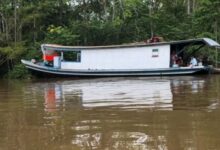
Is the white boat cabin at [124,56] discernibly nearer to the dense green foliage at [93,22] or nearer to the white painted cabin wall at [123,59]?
the white painted cabin wall at [123,59]

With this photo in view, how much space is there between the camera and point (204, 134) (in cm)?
650

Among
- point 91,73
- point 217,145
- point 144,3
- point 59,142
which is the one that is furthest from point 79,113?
point 144,3

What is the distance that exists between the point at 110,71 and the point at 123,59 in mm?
1129

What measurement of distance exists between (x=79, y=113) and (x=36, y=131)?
7.33 feet

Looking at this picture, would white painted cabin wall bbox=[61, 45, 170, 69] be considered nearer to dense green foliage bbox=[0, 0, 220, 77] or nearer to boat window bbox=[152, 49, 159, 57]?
boat window bbox=[152, 49, 159, 57]

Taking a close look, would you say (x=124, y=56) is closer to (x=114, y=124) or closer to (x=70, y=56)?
(x=70, y=56)

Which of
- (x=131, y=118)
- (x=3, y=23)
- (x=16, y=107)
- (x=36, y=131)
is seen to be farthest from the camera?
(x=3, y=23)

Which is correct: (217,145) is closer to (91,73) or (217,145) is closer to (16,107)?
(16,107)

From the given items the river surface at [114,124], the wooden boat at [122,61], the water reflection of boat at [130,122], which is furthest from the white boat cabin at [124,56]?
the river surface at [114,124]

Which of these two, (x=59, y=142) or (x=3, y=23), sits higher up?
(x=3, y=23)

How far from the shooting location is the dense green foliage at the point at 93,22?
29.2 meters

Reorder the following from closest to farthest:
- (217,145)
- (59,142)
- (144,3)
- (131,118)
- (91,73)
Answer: (217,145)
(59,142)
(131,118)
(91,73)
(144,3)

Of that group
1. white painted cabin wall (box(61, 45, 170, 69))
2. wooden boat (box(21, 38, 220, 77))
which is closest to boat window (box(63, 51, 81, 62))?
wooden boat (box(21, 38, 220, 77))

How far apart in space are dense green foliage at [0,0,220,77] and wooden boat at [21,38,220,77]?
2.77 meters
